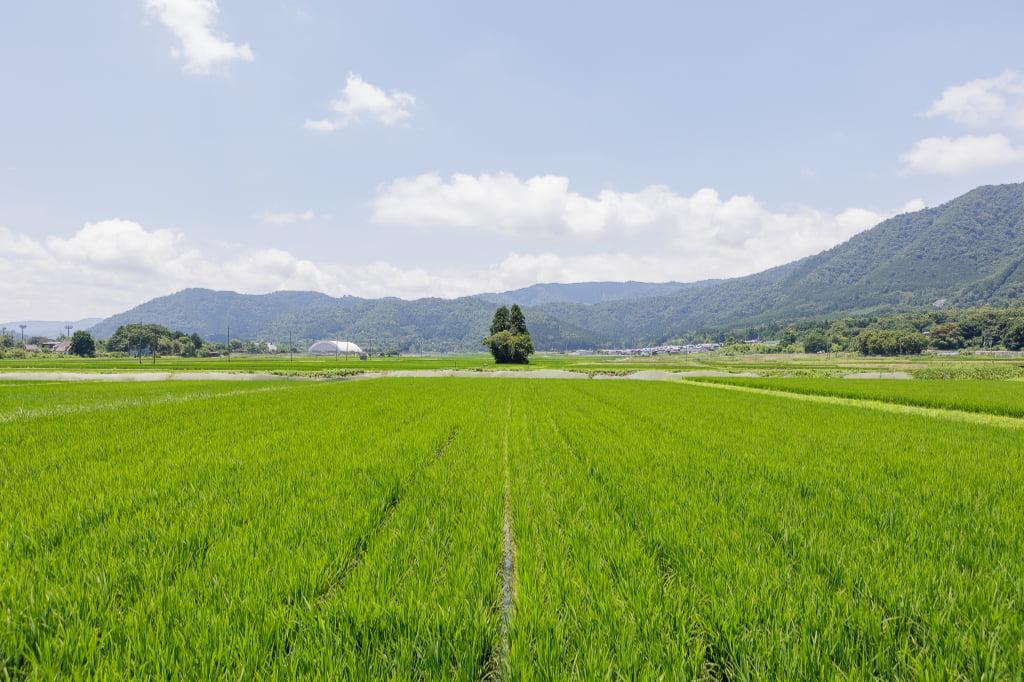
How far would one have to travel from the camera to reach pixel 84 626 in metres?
2.48

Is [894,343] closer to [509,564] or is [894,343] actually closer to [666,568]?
[666,568]

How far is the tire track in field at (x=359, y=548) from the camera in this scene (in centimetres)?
321

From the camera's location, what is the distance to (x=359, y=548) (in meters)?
3.96

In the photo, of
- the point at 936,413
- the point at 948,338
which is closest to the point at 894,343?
the point at 948,338

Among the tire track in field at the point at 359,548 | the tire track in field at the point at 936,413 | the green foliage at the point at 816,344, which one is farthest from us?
the green foliage at the point at 816,344

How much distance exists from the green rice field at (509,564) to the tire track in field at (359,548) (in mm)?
29

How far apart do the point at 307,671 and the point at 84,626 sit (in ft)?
4.95

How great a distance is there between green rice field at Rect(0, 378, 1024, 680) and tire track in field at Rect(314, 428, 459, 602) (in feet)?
0.09

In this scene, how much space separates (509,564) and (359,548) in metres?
1.50

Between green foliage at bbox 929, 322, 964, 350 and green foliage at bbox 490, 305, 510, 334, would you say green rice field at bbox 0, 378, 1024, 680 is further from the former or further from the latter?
green foliage at bbox 929, 322, 964, 350

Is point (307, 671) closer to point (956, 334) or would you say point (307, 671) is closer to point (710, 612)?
point (710, 612)

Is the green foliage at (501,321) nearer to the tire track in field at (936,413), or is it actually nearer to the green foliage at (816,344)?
the tire track in field at (936,413)

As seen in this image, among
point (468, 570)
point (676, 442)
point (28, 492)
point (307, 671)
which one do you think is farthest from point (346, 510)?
point (676, 442)

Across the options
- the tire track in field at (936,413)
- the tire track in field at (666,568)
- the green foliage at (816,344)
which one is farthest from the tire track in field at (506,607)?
the green foliage at (816,344)
